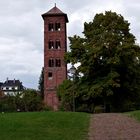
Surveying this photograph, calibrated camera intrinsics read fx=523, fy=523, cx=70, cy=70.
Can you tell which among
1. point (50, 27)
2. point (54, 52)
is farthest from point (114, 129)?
point (50, 27)

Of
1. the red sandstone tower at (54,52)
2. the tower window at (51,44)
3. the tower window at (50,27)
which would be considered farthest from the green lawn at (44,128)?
the tower window at (50,27)

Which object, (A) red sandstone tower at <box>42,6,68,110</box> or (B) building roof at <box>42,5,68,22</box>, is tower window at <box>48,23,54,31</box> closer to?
(A) red sandstone tower at <box>42,6,68,110</box>

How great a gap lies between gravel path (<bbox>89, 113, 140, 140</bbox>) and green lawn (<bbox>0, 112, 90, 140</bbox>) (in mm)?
483

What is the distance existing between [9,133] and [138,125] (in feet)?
25.1

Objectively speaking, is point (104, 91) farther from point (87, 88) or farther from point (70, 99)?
point (70, 99)

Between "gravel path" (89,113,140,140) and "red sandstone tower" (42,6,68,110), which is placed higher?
"red sandstone tower" (42,6,68,110)

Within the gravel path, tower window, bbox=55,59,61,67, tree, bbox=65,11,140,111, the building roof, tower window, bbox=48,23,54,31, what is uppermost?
the building roof

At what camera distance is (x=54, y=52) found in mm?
109750

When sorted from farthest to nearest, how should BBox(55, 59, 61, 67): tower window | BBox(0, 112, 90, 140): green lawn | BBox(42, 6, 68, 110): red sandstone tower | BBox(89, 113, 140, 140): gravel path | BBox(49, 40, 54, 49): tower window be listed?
BBox(49, 40, 54, 49): tower window
BBox(55, 59, 61, 67): tower window
BBox(42, 6, 68, 110): red sandstone tower
BBox(89, 113, 140, 140): gravel path
BBox(0, 112, 90, 140): green lawn

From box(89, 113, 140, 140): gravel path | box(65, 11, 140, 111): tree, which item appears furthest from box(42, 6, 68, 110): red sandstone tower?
box(89, 113, 140, 140): gravel path

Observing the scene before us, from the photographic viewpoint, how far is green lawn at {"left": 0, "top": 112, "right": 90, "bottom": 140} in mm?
22781

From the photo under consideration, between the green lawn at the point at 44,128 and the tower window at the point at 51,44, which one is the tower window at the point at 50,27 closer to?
the tower window at the point at 51,44

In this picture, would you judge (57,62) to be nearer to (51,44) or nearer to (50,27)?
(51,44)

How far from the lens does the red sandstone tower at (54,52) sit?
108 m
